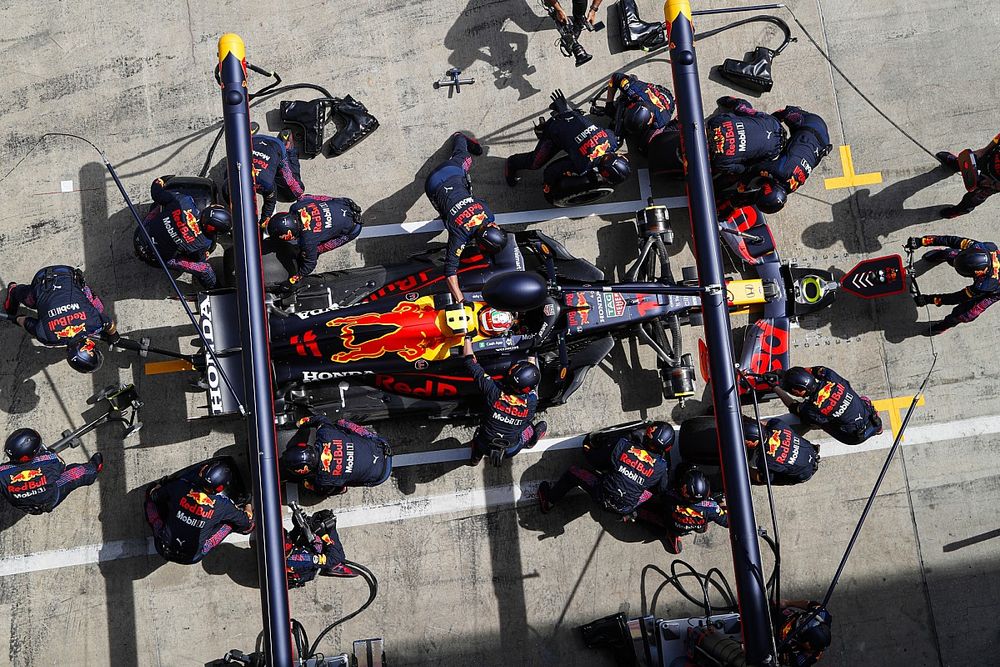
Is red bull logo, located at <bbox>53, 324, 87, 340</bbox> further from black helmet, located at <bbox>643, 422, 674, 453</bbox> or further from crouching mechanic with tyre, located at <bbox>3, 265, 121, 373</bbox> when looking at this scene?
black helmet, located at <bbox>643, 422, 674, 453</bbox>

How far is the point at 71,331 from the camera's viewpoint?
27.5 feet

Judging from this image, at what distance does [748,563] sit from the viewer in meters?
6.14

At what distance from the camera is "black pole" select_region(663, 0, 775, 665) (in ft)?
20.2

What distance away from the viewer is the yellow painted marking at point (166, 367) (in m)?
9.42

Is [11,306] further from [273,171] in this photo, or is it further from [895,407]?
[895,407]

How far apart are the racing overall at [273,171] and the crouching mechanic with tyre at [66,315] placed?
209 centimetres

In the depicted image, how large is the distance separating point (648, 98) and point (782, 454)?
14.2ft

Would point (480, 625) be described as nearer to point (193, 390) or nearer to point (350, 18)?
point (193, 390)

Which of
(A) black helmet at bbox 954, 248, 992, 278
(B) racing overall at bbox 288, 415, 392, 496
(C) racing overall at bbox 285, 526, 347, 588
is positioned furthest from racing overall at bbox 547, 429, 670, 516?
(A) black helmet at bbox 954, 248, 992, 278

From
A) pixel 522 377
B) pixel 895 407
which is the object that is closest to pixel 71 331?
pixel 522 377

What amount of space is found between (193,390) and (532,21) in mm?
6332

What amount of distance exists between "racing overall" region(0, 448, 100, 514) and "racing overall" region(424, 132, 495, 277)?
15.7 feet

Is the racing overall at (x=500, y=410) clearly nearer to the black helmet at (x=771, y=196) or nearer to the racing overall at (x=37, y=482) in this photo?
the black helmet at (x=771, y=196)

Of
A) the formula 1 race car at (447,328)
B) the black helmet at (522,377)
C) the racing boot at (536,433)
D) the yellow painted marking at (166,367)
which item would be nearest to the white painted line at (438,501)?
the racing boot at (536,433)
